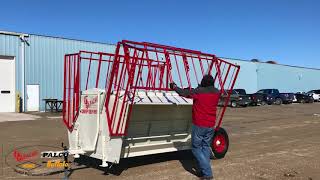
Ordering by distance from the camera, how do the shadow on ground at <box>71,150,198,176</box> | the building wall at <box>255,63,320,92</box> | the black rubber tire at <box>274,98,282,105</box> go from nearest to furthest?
the shadow on ground at <box>71,150,198,176</box>, the black rubber tire at <box>274,98,282,105</box>, the building wall at <box>255,63,320,92</box>

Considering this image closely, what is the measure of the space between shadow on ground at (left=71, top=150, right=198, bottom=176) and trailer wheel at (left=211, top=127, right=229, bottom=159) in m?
0.58

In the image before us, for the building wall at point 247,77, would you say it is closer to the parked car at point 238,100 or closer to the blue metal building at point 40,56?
the parked car at point 238,100

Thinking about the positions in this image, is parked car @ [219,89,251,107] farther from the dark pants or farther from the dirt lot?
the dark pants

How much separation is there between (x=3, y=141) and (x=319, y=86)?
211 ft

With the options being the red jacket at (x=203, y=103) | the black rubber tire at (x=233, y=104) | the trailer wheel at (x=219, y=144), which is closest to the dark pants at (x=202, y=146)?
the red jacket at (x=203, y=103)

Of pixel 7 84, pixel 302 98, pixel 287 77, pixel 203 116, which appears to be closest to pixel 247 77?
pixel 302 98

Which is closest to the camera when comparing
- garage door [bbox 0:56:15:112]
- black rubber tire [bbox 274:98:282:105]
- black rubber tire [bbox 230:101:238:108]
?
garage door [bbox 0:56:15:112]

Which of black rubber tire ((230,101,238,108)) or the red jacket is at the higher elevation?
the red jacket

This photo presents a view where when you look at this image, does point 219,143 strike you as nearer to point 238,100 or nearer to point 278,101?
point 238,100

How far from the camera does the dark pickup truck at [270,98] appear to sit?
→ 41.8 metres

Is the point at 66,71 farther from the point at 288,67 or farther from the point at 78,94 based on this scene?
the point at 288,67

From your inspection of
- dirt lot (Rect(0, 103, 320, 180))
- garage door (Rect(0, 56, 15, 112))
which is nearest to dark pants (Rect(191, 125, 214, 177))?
dirt lot (Rect(0, 103, 320, 180))

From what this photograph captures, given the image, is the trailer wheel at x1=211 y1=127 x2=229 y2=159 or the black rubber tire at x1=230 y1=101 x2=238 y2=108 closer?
the trailer wheel at x1=211 y1=127 x2=229 y2=159

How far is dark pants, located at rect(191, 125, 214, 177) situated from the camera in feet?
25.2
